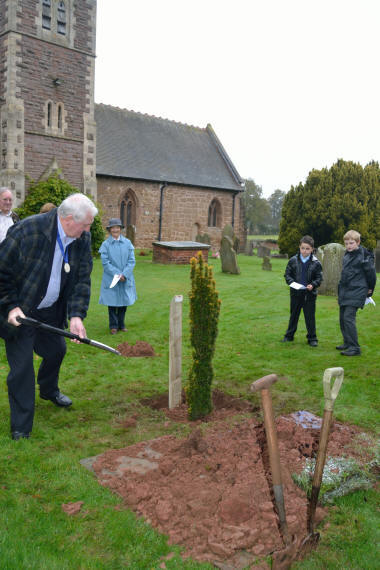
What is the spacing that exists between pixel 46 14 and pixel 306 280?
852 inches

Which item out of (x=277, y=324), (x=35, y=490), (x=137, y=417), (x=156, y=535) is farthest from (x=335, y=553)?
(x=277, y=324)

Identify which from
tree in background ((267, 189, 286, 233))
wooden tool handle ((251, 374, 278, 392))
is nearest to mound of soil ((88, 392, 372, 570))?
wooden tool handle ((251, 374, 278, 392))

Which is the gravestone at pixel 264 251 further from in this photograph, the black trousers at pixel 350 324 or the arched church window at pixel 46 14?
the black trousers at pixel 350 324

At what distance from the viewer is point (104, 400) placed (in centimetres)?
551

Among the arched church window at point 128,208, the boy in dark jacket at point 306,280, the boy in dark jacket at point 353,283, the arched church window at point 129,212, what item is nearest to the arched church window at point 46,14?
the arched church window at point 128,208

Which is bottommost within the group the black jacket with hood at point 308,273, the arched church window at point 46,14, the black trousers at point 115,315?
the black trousers at point 115,315

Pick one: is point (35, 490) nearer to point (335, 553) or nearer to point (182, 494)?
point (182, 494)

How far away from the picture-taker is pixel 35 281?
4.24 metres

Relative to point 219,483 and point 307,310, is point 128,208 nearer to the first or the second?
point 307,310

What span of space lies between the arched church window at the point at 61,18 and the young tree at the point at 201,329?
2330 centimetres

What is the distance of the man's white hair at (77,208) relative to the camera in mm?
4094

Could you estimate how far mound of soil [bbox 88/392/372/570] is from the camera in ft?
9.74

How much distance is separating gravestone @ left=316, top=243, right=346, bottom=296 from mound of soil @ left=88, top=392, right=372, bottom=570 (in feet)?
31.2

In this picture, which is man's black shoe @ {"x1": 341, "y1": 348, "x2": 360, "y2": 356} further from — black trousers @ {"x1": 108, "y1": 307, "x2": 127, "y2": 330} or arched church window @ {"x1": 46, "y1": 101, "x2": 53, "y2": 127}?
arched church window @ {"x1": 46, "y1": 101, "x2": 53, "y2": 127}
